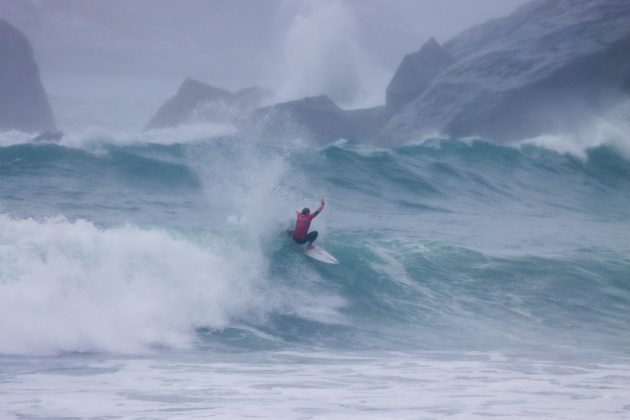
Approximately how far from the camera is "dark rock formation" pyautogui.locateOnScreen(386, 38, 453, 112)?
32.8 m

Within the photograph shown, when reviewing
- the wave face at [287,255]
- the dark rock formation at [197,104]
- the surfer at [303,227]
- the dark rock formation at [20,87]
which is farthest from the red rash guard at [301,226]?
the dark rock formation at [20,87]

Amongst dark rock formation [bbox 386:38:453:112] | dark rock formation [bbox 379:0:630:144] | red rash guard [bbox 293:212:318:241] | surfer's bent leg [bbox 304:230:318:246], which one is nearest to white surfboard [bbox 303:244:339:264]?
surfer's bent leg [bbox 304:230:318:246]

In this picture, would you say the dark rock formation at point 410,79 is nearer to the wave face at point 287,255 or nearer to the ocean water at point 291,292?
the wave face at point 287,255

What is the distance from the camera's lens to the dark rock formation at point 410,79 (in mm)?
32781

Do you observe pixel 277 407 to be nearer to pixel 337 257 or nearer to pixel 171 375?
pixel 171 375

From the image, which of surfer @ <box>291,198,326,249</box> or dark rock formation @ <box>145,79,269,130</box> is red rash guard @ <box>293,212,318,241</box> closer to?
surfer @ <box>291,198,326,249</box>

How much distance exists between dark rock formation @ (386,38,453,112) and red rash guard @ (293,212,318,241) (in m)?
19.3

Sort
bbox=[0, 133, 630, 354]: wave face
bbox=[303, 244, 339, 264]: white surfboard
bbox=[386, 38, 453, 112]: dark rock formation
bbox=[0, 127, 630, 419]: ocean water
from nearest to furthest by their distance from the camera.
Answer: bbox=[0, 127, 630, 419]: ocean water → bbox=[0, 133, 630, 354]: wave face → bbox=[303, 244, 339, 264]: white surfboard → bbox=[386, 38, 453, 112]: dark rock formation

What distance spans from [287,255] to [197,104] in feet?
69.4

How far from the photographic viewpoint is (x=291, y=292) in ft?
43.6

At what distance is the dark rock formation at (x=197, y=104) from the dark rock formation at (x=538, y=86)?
25.8 feet

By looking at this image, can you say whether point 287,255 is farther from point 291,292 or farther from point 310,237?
point 291,292

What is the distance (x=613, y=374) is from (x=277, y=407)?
4284 mm

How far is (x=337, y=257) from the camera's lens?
49.4 feet
